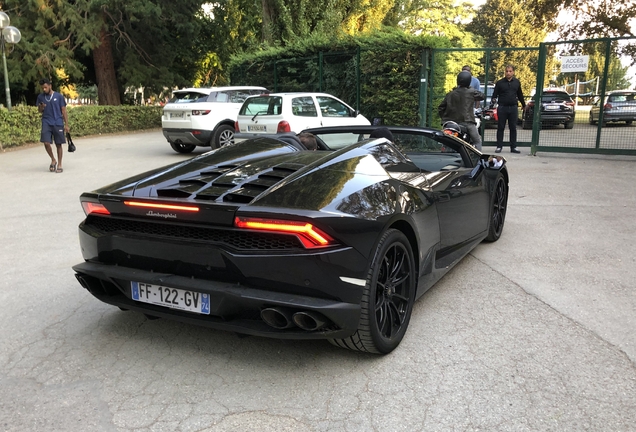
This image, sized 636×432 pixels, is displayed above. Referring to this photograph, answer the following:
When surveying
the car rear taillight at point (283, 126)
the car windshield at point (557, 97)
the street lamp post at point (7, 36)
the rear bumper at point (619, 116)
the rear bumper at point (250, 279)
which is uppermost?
the street lamp post at point (7, 36)

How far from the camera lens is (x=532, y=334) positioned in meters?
3.49

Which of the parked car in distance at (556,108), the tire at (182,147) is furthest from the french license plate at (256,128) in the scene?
the parked car in distance at (556,108)

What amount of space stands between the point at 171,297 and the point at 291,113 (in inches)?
342

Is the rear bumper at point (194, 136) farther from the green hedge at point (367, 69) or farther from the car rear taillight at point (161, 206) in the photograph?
the car rear taillight at point (161, 206)

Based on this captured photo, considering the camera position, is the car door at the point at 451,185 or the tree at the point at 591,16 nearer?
the car door at the point at 451,185

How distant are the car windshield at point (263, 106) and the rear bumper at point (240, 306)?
28.5 feet

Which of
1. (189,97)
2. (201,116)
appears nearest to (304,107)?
(201,116)

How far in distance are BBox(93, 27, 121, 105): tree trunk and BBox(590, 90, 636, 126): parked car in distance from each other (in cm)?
2206

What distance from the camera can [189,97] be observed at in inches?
547

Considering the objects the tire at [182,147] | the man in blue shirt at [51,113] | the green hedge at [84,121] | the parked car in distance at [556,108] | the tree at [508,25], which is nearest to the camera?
the man in blue shirt at [51,113]

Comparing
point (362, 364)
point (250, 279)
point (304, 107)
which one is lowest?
point (362, 364)

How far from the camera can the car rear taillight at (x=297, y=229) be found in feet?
8.98

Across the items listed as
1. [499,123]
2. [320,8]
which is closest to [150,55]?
[320,8]

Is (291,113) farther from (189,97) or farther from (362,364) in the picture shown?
(362,364)
